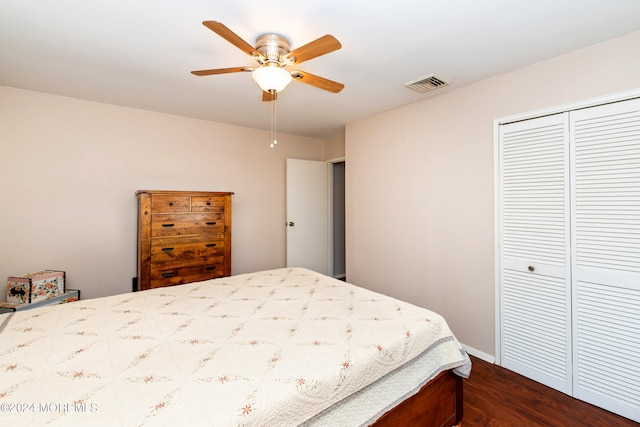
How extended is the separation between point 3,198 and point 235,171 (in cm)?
216

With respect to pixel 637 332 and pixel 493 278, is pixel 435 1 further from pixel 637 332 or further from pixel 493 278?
pixel 637 332

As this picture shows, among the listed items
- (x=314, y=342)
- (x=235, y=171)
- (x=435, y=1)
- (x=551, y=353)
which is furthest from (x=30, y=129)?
(x=551, y=353)

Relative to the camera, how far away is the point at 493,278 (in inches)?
94.3

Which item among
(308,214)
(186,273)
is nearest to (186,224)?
(186,273)

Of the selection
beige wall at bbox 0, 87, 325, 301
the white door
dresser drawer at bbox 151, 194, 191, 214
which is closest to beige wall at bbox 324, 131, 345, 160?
the white door

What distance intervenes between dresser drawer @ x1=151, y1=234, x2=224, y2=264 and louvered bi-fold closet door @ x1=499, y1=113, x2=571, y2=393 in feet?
9.04

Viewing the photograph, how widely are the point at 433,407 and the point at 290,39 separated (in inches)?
88.1

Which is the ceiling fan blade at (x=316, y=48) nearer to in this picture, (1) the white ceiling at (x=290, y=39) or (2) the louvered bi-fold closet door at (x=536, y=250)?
(1) the white ceiling at (x=290, y=39)

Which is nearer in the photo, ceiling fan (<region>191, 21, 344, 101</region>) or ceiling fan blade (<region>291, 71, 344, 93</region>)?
ceiling fan (<region>191, 21, 344, 101</region>)

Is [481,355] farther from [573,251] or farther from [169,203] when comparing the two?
[169,203]

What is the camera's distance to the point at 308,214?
14.3ft

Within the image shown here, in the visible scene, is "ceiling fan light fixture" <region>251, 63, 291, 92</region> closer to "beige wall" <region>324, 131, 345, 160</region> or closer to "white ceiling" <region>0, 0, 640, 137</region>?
"white ceiling" <region>0, 0, 640, 137</region>

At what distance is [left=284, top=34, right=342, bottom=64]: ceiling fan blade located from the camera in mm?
1446

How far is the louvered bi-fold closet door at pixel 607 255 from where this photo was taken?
5.86ft
